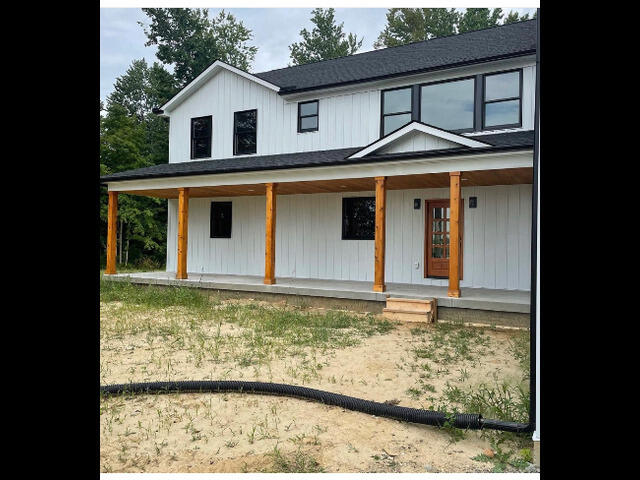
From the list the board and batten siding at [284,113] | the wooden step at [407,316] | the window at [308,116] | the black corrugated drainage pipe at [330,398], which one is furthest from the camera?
the window at [308,116]

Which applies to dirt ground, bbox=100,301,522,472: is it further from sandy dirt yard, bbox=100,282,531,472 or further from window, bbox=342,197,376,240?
window, bbox=342,197,376,240

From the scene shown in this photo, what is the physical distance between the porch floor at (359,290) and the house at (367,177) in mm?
39

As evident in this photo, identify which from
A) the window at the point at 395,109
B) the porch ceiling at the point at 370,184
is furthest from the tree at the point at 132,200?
the window at the point at 395,109

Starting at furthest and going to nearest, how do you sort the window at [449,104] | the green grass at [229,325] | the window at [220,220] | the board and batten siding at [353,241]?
1. the window at [220,220]
2. the window at [449,104]
3. the board and batten siding at [353,241]
4. the green grass at [229,325]

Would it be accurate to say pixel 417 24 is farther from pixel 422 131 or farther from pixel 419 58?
pixel 422 131

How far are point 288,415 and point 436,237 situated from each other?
766 centimetres

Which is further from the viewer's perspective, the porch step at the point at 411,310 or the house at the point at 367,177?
the house at the point at 367,177

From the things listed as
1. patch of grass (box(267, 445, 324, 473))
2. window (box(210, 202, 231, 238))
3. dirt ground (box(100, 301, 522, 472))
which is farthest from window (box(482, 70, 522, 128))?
patch of grass (box(267, 445, 324, 473))

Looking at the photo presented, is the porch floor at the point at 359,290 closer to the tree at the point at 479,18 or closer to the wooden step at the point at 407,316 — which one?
the wooden step at the point at 407,316

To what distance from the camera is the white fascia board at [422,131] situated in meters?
8.43

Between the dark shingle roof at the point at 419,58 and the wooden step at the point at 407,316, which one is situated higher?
the dark shingle roof at the point at 419,58

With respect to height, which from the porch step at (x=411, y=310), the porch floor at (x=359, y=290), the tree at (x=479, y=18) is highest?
the tree at (x=479, y=18)
